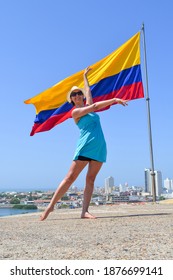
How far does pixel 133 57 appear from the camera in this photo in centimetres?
988

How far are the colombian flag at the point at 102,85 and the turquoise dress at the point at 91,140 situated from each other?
236cm

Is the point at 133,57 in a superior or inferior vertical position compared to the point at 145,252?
superior

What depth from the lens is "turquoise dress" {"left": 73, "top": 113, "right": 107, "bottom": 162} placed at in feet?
20.0

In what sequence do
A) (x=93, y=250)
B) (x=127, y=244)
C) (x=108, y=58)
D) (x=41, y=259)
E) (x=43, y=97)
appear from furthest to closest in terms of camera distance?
(x=108, y=58) < (x=43, y=97) < (x=127, y=244) < (x=93, y=250) < (x=41, y=259)

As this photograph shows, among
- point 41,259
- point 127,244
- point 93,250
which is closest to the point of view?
point 41,259

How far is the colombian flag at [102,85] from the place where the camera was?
8711mm

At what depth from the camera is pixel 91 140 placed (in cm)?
612

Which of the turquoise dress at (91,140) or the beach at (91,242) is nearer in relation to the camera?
the beach at (91,242)

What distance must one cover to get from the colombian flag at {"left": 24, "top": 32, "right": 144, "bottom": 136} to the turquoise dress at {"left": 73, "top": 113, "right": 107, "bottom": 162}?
2.36 m

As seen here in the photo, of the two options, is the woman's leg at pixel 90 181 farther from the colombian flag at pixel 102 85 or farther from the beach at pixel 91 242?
the colombian flag at pixel 102 85

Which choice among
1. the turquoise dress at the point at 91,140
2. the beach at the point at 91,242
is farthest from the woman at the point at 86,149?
the beach at the point at 91,242
